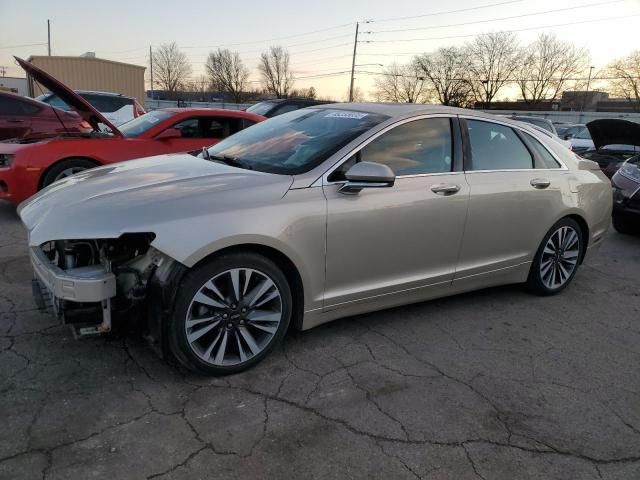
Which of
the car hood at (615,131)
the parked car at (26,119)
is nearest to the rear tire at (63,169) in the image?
the parked car at (26,119)

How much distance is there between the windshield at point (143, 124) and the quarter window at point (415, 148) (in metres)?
4.40

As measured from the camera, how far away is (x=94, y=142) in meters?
6.18

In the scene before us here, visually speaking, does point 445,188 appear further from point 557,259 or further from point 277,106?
point 277,106

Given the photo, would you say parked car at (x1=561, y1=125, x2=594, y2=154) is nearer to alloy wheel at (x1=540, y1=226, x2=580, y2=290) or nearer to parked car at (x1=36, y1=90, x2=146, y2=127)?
alloy wheel at (x1=540, y1=226, x2=580, y2=290)

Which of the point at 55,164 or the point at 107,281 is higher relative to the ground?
the point at 55,164

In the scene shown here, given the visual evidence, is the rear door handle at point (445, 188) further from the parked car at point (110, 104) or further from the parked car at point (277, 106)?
the parked car at point (110, 104)

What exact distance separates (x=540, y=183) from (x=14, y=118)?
807 centimetres

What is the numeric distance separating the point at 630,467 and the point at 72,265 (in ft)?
9.84

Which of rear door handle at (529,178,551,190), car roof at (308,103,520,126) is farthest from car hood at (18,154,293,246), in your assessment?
rear door handle at (529,178,551,190)

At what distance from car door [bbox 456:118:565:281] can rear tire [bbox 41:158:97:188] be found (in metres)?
4.66

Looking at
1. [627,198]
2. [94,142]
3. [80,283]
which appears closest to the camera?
[80,283]

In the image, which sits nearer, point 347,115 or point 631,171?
point 347,115

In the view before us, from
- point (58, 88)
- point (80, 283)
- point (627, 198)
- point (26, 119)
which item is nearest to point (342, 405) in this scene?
point (80, 283)

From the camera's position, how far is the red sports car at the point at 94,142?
5758mm
